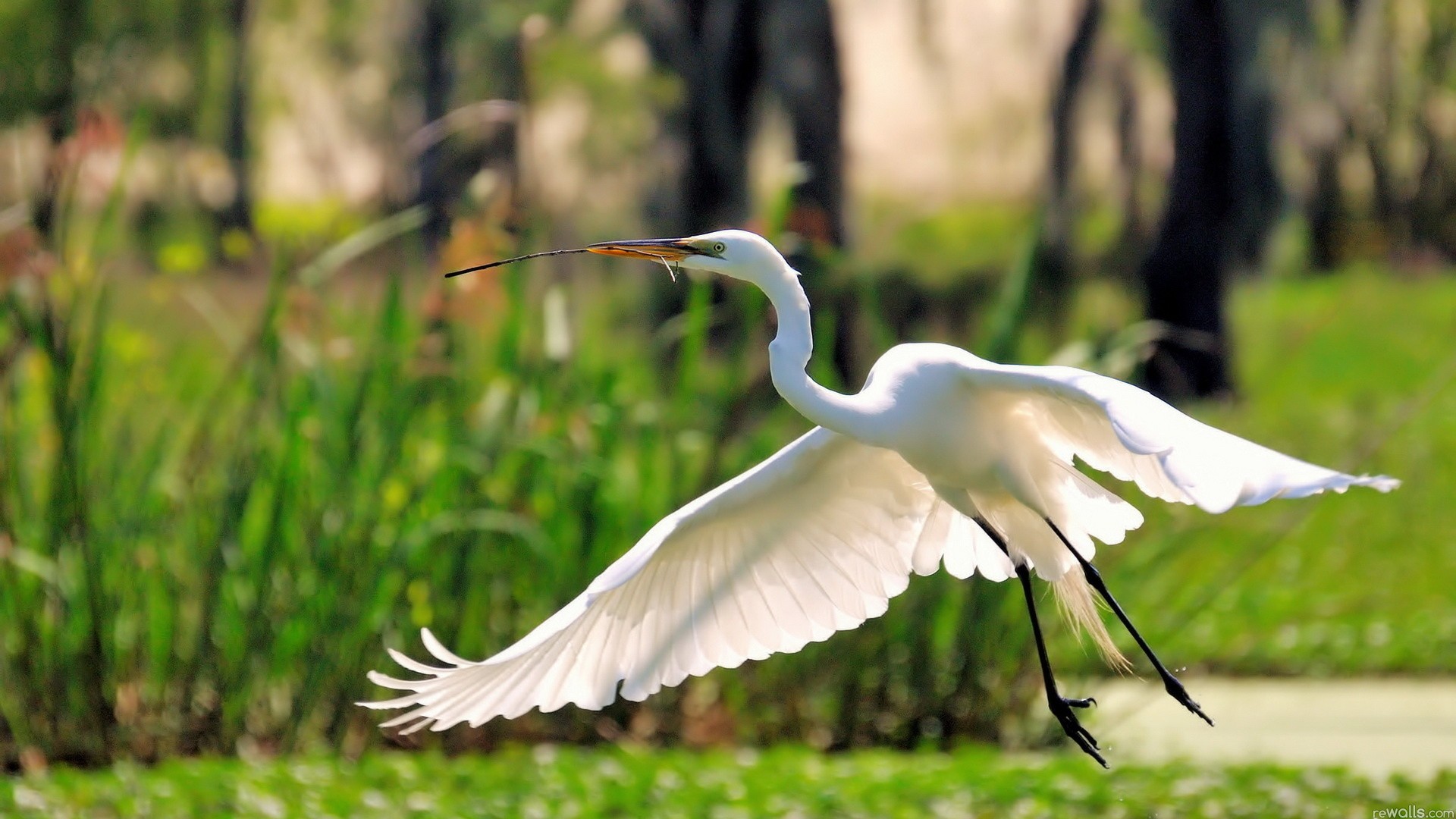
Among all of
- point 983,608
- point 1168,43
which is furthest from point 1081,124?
point 983,608

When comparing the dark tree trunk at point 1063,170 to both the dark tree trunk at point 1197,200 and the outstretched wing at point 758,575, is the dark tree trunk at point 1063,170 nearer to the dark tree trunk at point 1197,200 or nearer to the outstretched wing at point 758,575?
the dark tree trunk at point 1197,200

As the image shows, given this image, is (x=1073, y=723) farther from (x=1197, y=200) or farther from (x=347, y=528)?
(x=1197, y=200)

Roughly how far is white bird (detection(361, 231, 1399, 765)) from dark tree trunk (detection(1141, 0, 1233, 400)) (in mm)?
8427

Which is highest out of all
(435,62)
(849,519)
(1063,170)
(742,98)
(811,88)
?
(435,62)

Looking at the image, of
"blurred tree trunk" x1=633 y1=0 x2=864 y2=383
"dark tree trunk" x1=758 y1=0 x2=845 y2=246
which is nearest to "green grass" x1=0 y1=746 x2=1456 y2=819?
"blurred tree trunk" x1=633 y1=0 x2=864 y2=383

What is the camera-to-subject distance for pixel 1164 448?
6.59 ft

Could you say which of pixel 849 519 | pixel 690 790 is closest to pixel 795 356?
pixel 849 519

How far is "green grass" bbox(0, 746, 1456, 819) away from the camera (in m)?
3.87

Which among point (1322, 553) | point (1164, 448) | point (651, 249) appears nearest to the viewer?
point (1164, 448)

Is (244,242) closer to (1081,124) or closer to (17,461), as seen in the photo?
(17,461)

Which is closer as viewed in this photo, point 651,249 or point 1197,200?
point 651,249

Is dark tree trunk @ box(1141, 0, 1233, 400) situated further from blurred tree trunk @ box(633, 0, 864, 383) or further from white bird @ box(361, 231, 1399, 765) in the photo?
white bird @ box(361, 231, 1399, 765)

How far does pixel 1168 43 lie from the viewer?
11492 millimetres

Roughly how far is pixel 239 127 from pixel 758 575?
16770 mm
